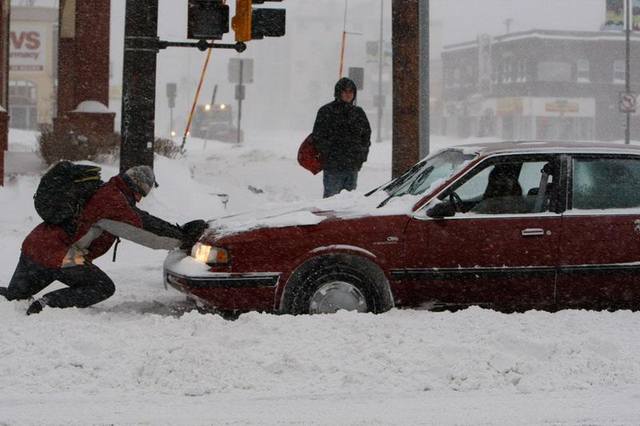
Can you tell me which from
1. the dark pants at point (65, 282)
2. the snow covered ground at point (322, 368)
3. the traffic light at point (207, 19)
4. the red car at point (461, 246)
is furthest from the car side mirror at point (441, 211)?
the traffic light at point (207, 19)

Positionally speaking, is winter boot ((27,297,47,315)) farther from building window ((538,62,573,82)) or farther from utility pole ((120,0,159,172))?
building window ((538,62,573,82))

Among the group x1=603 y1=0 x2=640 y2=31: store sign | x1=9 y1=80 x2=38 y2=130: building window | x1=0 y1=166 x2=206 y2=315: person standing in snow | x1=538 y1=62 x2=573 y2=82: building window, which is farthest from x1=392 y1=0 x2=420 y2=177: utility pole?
x1=538 y1=62 x2=573 y2=82: building window

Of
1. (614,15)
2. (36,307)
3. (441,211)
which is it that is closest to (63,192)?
(36,307)

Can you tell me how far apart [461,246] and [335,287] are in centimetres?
92

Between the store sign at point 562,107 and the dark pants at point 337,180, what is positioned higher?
the store sign at point 562,107

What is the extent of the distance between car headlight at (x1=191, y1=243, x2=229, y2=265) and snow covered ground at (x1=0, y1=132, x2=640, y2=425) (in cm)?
50

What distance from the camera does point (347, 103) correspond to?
417 inches

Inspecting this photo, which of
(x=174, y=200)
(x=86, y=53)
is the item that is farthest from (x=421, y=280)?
(x=86, y=53)

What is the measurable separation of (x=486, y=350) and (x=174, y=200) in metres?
7.56

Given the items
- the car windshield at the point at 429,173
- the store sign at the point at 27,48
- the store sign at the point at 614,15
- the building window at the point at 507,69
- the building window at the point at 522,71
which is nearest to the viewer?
the car windshield at the point at 429,173

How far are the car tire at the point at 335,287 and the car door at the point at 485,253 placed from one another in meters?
0.21

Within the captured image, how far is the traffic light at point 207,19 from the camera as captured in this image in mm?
9523

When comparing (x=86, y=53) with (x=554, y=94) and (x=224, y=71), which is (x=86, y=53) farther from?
(x=224, y=71)

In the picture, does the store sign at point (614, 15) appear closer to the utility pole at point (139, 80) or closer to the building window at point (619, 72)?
the utility pole at point (139, 80)
